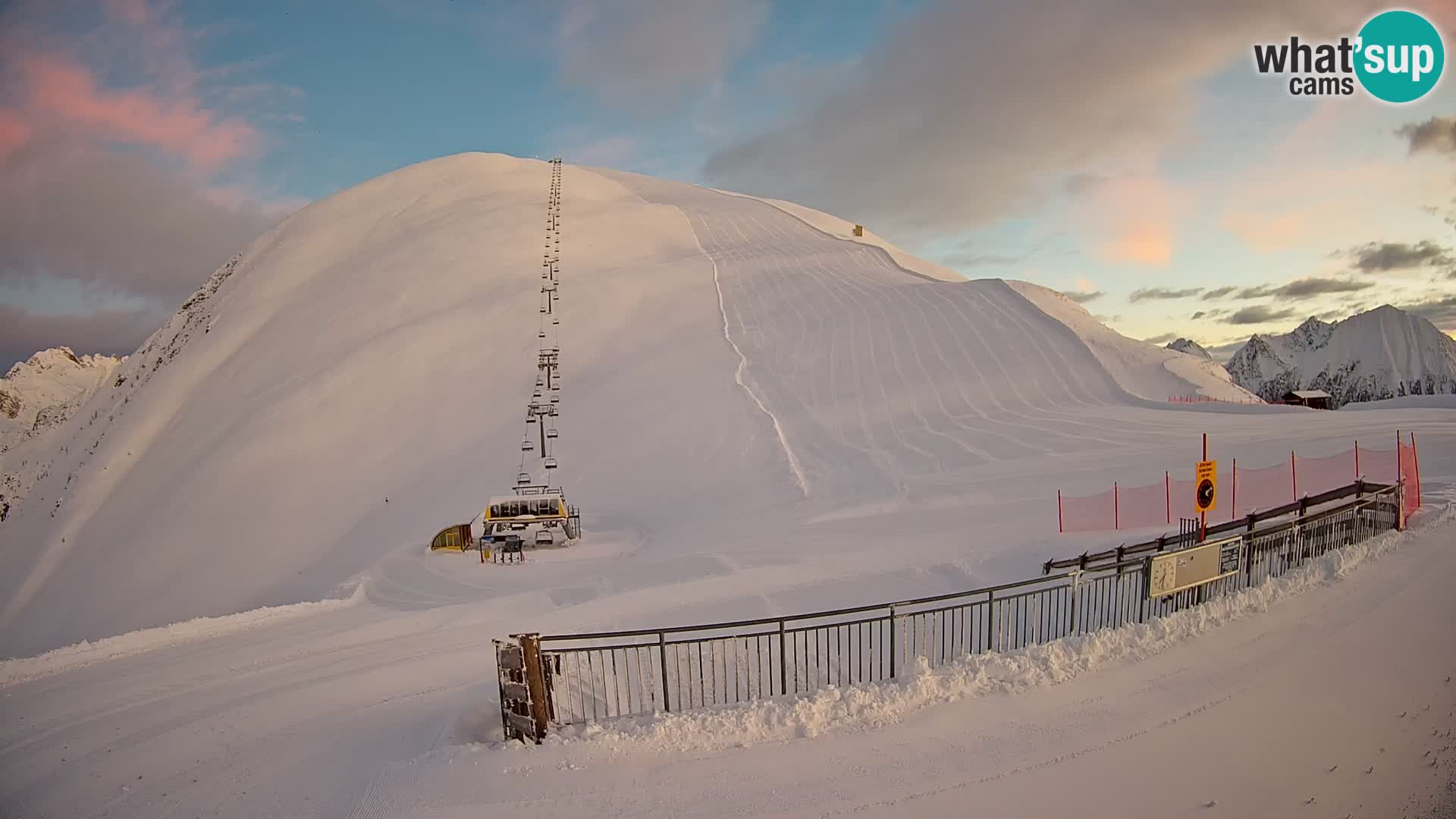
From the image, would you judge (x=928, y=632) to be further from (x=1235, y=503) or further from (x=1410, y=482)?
(x=1410, y=482)

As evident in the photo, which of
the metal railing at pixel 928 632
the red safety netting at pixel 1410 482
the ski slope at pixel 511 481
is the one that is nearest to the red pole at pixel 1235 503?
the ski slope at pixel 511 481

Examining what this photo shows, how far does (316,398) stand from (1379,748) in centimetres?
3412

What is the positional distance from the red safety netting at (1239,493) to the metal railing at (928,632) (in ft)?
12.8

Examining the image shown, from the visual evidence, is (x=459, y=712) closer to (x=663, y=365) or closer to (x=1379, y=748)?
(x=1379, y=748)

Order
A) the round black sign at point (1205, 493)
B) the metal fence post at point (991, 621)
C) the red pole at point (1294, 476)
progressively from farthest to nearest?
1. the red pole at point (1294, 476)
2. the round black sign at point (1205, 493)
3. the metal fence post at point (991, 621)

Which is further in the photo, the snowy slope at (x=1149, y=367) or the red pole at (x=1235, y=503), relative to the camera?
the snowy slope at (x=1149, y=367)

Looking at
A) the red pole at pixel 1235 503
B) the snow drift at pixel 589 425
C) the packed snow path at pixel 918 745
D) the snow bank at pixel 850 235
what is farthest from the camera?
the snow bank at pixel 850 235

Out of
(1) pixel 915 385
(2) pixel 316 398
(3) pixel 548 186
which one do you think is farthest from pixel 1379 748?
(3) pixel 548 186

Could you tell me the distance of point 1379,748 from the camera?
6.64 m

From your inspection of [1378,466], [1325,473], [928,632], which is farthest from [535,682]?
[1378,466]

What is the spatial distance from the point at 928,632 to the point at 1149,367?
76.9 feet

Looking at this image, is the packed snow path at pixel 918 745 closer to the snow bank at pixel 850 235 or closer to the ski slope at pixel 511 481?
the ski slope at pixel 511 481

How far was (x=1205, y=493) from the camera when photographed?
10.1 metres

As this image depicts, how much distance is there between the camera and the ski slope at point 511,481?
738cm
